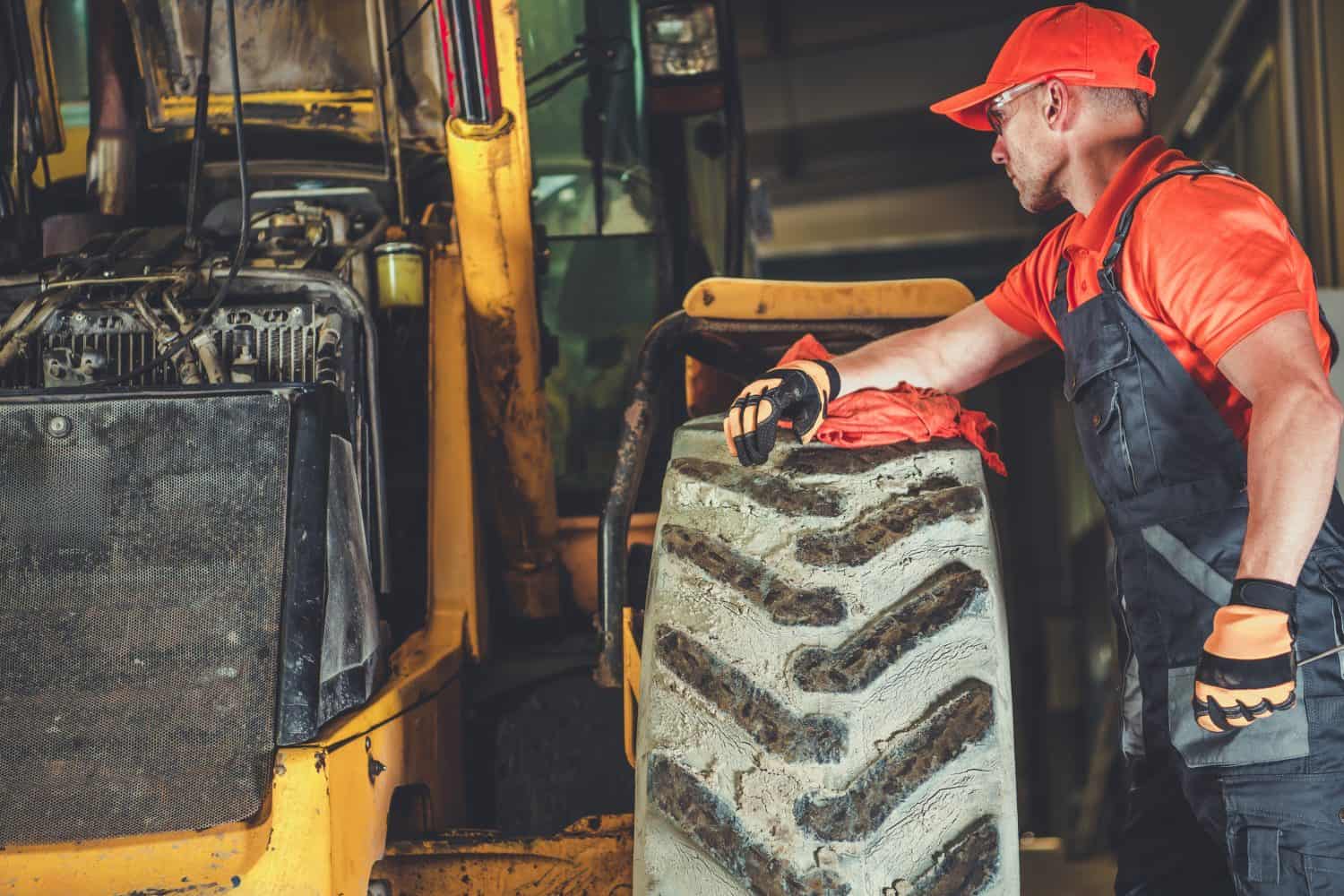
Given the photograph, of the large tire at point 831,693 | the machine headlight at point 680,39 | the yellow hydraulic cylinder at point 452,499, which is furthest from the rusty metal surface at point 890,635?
the machine headlight at point 680,39

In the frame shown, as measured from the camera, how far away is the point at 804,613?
6.08ft

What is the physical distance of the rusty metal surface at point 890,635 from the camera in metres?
1.79

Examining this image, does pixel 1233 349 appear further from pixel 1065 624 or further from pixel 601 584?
pixel 1065 624

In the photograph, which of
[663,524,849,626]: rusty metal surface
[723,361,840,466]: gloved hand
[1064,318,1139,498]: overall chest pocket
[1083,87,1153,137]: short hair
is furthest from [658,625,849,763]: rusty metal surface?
[1083,87,1153,137]: short hair

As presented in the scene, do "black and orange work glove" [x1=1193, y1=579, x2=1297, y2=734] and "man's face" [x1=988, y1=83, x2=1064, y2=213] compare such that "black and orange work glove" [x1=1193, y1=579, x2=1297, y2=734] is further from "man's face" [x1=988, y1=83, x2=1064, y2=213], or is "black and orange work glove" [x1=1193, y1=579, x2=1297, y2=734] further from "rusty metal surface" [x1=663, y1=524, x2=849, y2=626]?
"man's face" [x1=988, y1=83, x2=1064, y2=213]

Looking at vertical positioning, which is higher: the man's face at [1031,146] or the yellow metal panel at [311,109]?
the yellow metal panel at [311,109]

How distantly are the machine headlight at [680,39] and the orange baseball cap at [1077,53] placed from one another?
3.17ft

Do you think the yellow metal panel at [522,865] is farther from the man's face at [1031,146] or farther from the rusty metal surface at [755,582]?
the man's face at [1031,146]

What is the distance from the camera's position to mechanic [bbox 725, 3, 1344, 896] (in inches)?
67.1

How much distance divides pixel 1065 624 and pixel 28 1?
3.47 metres

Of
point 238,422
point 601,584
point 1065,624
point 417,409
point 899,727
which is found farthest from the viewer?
point 1065,624

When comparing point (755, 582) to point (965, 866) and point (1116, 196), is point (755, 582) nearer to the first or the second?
point (965, 866)

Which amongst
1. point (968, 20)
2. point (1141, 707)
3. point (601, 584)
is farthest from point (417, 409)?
point (968, 20)

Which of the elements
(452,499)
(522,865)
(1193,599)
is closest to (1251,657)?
(1193,599)
